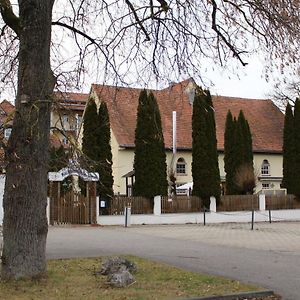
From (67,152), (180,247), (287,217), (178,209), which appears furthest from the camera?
(287,217)

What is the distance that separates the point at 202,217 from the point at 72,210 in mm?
7529

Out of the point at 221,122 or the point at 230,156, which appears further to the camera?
the point at 221,122

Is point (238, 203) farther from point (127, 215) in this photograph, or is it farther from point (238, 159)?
point (127, 215)

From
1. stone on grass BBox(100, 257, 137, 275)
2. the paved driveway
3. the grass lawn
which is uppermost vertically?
stone on grass BBox(100, 257, 137, 275)

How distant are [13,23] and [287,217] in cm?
2778

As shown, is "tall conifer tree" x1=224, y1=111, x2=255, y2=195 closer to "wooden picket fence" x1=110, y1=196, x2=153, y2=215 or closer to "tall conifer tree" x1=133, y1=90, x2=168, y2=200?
"tall conifer tree" x1=133, y1=90, x2=168, y2=200

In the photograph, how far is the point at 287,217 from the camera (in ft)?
118

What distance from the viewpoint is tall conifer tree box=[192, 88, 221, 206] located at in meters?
33.5

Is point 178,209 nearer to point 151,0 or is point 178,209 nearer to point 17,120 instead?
point 151,0

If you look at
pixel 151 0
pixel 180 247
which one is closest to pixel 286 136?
pixel 180 247

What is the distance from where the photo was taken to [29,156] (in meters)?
10.4

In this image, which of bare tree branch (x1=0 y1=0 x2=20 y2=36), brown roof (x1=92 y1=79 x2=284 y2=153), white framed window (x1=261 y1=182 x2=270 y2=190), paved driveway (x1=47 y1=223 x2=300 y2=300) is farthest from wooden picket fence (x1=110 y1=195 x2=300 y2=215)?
bare tree branch (x1=0 y1=0 x2=20 y2=36)

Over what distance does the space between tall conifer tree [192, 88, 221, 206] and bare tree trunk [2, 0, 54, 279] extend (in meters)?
23.0

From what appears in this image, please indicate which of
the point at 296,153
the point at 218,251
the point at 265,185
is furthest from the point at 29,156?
the point at 265,185
